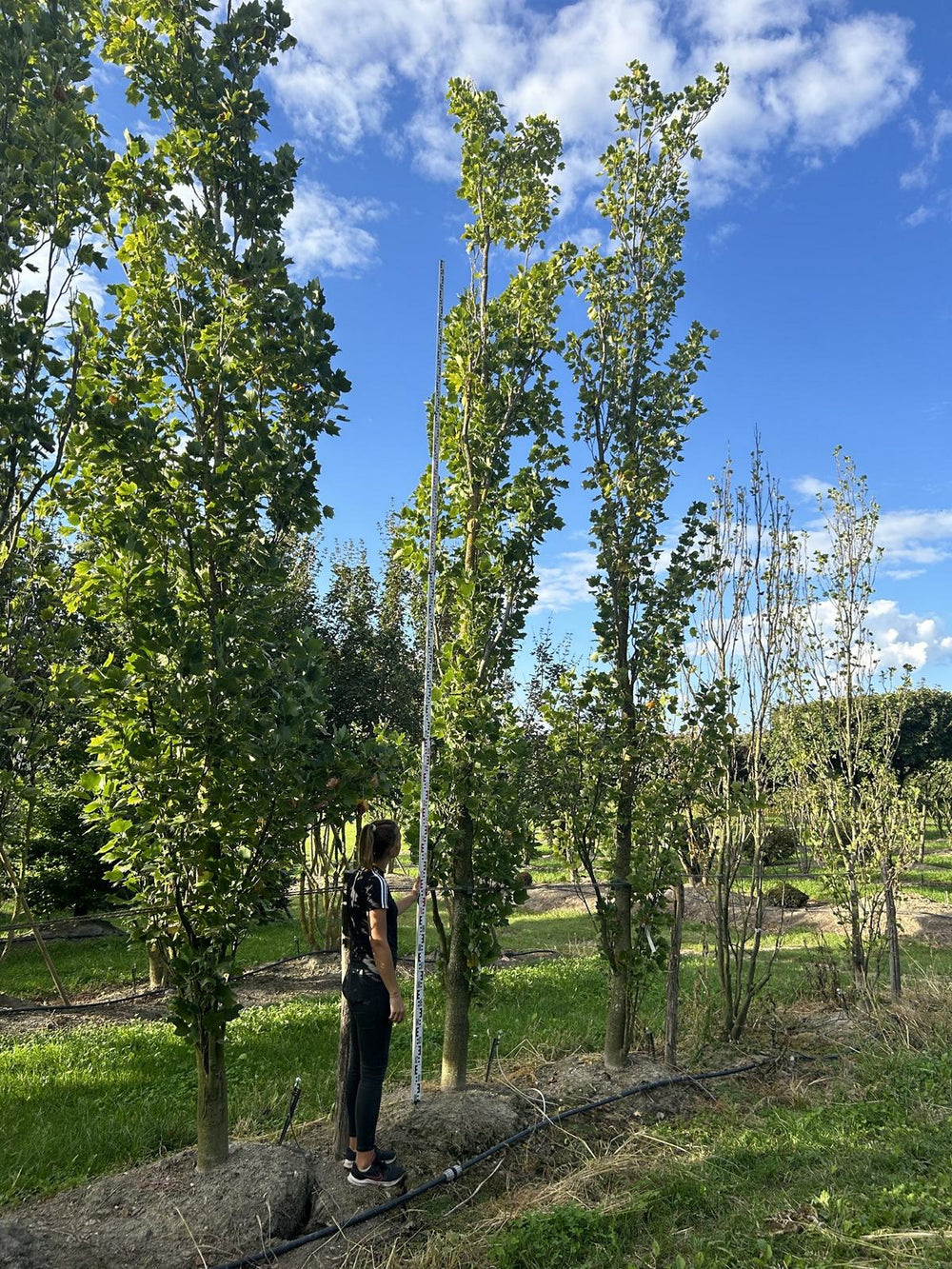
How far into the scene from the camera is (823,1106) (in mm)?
5176

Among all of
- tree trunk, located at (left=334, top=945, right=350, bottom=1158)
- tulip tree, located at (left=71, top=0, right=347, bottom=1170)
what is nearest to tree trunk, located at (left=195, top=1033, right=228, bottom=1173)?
tulip tree, located at (left=71, top=0, right=347, bottom=1170)

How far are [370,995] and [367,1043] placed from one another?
0.24 metres

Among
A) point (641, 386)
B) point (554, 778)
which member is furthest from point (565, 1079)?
point (641, 386)

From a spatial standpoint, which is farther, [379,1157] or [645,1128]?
[645,1128]

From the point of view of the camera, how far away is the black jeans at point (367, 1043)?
405cm

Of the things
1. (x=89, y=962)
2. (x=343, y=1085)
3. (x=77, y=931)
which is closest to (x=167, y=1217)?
(x=343, y=1085)

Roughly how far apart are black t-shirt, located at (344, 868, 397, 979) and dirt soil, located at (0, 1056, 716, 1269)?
41.9 inches

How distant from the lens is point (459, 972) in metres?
5.37

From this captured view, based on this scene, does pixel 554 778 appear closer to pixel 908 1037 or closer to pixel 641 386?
pixel 641 386

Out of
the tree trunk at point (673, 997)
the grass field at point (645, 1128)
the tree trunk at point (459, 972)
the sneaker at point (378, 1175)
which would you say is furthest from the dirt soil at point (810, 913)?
the sneaker at point (378, 1175)

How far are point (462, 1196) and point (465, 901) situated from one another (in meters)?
1.67

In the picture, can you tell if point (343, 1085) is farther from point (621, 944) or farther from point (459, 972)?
point (621, 944)

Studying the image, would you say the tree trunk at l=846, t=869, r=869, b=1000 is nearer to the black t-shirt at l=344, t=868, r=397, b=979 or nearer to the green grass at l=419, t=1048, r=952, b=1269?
the green grass at l=419, t=1048, r=952, b=1269

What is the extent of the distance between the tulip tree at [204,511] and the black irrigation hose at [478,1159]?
71cm
